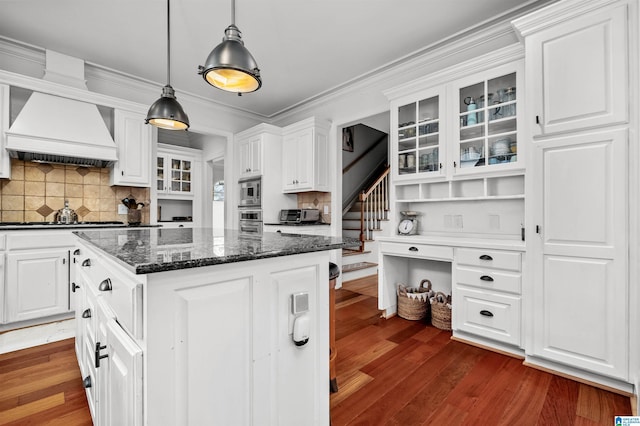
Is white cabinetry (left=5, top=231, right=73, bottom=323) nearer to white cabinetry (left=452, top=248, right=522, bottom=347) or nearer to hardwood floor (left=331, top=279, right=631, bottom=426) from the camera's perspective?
hardwood floor (left=331, top=279, right=631, bottom=426)

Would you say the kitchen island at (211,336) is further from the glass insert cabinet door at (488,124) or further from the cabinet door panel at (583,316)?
the glass insert cabinet door at (488,124)

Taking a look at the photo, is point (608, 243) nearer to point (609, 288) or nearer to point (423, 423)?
point (609, 288)

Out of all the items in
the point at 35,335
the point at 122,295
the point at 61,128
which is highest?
the point at 61,128

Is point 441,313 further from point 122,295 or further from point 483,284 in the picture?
point 122,295

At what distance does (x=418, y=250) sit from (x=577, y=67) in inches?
67.8

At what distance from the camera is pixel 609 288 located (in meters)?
1.81

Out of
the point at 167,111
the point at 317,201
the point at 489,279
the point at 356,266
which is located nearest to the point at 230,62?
→ the point at 167,111

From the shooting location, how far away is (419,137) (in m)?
3.04

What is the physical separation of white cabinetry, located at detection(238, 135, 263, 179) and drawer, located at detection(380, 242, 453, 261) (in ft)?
7.64

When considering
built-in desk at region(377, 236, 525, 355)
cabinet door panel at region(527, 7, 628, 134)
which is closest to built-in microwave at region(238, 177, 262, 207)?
built-in desk at region(377, 236, 525, 355)

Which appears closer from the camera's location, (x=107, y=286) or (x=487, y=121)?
(x=107, y=286)

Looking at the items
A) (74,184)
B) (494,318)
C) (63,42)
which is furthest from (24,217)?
(494,318)

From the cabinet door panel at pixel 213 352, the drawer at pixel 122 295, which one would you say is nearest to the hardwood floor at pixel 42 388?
the drawer at pixel 122 295

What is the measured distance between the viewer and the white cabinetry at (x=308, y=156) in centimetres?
413
